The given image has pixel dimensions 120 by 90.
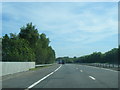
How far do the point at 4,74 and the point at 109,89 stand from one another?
45.2ft

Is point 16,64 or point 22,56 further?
point 22,56

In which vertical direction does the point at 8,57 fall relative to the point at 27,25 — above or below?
below

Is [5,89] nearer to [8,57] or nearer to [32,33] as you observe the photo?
[8,57]

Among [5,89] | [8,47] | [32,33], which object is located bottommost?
[5,89]

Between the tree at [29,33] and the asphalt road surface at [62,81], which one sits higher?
the tree at [29,33]

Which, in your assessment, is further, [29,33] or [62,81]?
[29,33]

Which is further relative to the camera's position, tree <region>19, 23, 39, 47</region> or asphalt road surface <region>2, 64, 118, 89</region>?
tree <region>19, 23, 39, 47</region>

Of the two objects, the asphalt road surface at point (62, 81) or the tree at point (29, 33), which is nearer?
the asphalt road surface at point (62, 81)

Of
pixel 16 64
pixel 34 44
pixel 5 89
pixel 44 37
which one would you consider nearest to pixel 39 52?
pixel 34 44

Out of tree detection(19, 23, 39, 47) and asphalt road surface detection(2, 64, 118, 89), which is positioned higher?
tree detection(19, 23, 39, 47)

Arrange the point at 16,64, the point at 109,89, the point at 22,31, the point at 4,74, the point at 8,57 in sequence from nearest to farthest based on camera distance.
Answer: the point at 109,89 → the point at 4,74 → the point at 16,64 → the point at 8,57 → the point at 22,31

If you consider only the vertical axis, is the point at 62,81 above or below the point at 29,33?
below

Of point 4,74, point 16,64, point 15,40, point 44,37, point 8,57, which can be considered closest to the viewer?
point 4,74

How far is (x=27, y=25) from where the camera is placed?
71.8 metres
